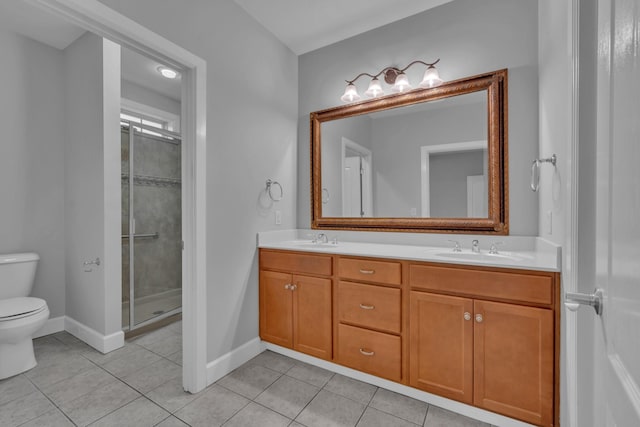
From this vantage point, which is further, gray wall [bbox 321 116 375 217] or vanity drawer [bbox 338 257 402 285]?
gray wall [bbox 321 116 375 217]

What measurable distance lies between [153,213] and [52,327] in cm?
129

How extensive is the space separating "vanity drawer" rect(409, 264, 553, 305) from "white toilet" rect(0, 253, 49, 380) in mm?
2519

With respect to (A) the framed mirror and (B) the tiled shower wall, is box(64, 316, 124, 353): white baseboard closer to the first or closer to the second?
A: (B) the tiled shower wall

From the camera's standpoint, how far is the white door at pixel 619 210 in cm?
40

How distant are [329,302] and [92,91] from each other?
2556mm

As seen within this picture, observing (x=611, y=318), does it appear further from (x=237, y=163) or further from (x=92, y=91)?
(x=92, y=91)

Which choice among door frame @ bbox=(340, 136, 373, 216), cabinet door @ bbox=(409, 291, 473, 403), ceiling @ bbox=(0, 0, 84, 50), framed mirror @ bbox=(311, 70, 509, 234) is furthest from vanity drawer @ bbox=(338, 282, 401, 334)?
ceiling @ bbox=(0, 0, 84, 50)

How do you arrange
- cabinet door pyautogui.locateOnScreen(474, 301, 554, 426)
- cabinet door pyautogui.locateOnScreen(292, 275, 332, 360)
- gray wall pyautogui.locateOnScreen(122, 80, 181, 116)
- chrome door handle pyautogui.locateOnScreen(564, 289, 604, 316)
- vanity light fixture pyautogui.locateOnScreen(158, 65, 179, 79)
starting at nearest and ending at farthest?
chrome door handle pyautogui.locateOnScreen(564, 289, 604, 316)
cabinet door pyautogui.locateOnScreen(474, 301, 554, 426)
cabinet door pyautogui.locateOnScreen(292, 275, 332, 360)
vanity light fixture pyautogui.locateOnScreen(158, 65, 179, 79)
gray wall pyautogui.locateOnScreen(122, 80, 181, 116)

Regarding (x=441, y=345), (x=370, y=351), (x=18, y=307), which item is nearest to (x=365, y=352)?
(x=370, y=351)

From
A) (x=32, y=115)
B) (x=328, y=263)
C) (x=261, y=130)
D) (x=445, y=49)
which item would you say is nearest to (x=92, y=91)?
(x=32, y=115)

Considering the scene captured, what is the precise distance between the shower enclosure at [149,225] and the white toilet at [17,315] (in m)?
0.62

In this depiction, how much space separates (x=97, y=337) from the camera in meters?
2.28

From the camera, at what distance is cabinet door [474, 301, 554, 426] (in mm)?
1303

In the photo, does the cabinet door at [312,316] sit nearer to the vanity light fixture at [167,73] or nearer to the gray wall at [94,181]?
the gray wall at [94,181]
